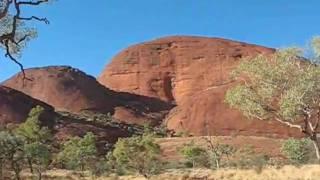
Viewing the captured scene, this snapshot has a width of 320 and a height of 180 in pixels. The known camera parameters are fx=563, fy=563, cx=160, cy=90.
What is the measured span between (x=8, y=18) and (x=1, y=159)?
22.0 m

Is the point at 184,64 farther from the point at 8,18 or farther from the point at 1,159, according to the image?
the point at 8,18

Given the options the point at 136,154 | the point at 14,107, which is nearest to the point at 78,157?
the point at 136,154

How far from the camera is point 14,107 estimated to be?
100000mm

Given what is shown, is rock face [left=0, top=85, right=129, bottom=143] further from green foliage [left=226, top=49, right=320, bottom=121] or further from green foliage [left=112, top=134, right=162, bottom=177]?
green foliage [left=226, top=49, right=320, bottom=121]

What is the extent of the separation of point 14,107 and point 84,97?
28.6m

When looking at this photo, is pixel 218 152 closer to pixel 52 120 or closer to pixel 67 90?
pixel 52 120

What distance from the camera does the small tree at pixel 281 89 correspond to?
127ft

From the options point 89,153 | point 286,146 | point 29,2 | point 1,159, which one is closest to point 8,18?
point 29,2

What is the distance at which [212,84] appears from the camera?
139m

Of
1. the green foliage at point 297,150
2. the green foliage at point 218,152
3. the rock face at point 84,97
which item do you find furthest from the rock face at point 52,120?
the green foliage at point 297,150

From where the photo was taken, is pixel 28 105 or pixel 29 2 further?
pixel 28 105

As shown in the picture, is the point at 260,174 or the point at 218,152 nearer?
the point at 260,174

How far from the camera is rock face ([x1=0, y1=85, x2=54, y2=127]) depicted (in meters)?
Result: 96.6

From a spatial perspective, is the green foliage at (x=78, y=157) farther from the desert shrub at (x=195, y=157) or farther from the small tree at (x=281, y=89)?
the small tree at (x=281, y=89)
